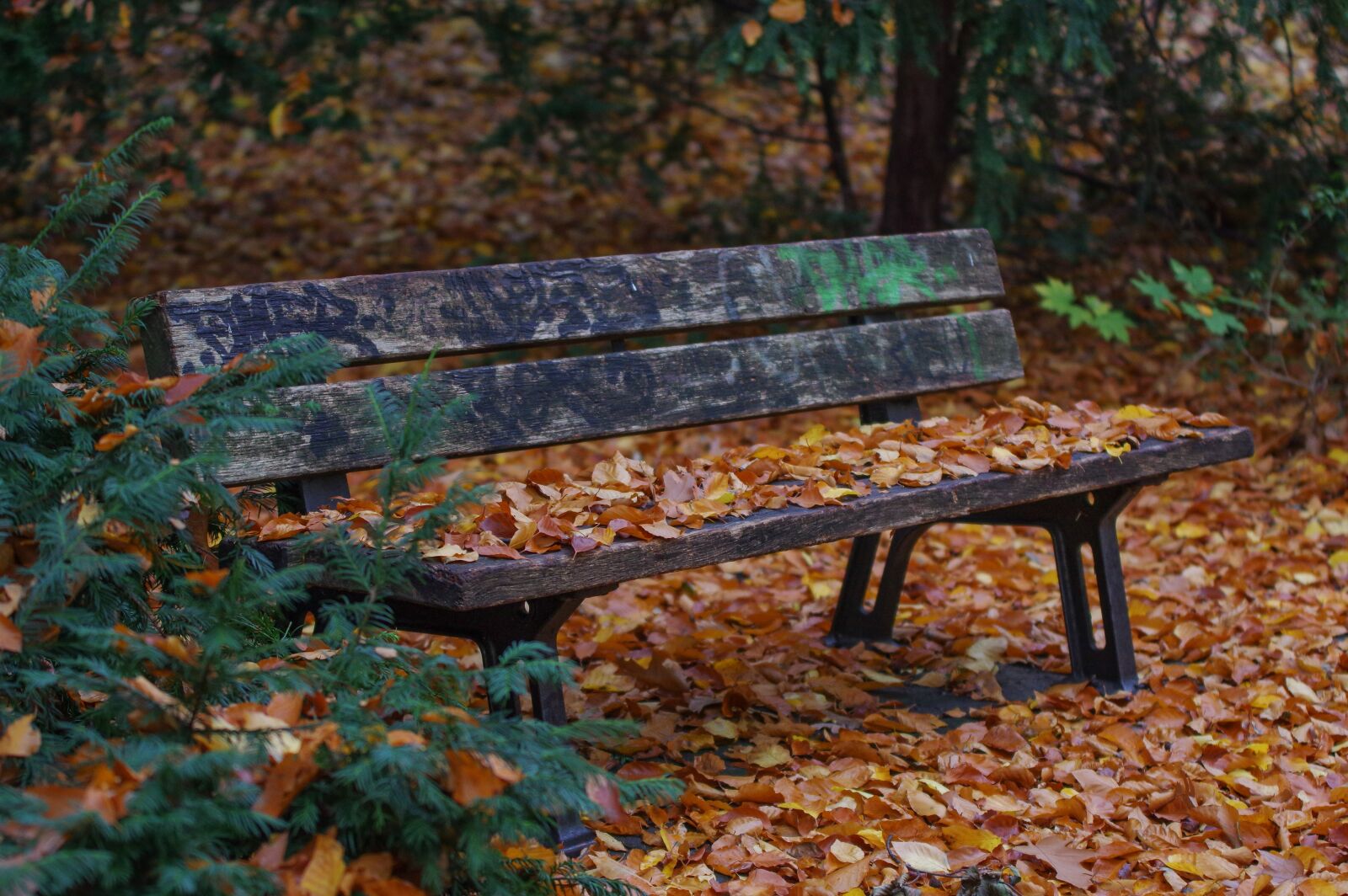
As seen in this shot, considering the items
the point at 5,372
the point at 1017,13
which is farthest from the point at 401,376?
the point at 1017,13

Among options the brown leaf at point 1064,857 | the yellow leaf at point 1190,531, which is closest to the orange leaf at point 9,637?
the brown leaf at point 1064,857

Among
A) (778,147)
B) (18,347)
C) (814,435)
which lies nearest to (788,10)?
(814,435)

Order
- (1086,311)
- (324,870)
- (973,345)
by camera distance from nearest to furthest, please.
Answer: (324,870) → (973,345) → (1086,311)

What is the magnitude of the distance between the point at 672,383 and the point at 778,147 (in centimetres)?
583

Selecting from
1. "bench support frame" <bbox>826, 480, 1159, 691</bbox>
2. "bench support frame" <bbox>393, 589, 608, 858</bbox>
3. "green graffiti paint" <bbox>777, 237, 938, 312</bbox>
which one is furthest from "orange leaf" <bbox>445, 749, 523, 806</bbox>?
"green graffiti paint" <bbox>777, 237, 938, 312</bbox>

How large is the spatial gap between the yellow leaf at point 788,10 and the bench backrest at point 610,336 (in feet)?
4.32

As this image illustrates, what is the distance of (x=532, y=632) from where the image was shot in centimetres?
207

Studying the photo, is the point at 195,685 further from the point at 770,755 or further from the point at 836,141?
the point at 836,141

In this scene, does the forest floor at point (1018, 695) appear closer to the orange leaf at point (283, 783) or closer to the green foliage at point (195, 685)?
the green foliage at point (195, 685)

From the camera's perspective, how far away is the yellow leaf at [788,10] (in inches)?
171

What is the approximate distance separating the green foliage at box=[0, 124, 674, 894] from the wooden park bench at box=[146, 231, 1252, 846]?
15 cm

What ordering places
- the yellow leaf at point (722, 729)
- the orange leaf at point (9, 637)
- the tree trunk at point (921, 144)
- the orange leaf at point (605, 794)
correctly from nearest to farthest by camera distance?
1. the orange leaf at point (9, 637)
2. the orange leaf at point (605, 794)
3. the yellow leaf at point (722, 729)
4. the tree trunk at point (921, 144)

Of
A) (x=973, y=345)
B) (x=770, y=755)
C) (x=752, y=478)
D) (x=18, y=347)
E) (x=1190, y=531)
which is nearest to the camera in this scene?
(x=18, y=347)

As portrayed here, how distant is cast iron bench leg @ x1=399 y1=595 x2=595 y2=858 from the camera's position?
6.75 feet
